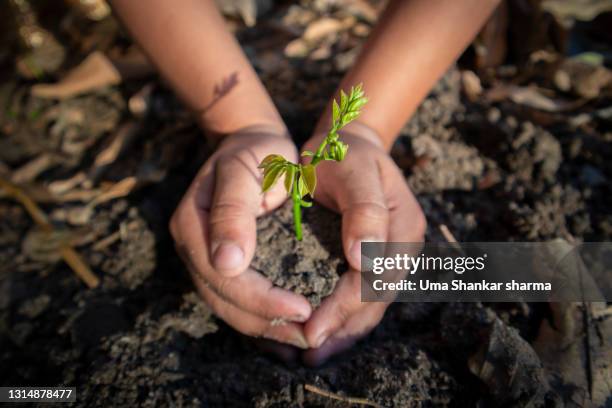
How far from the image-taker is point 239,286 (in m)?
1.32

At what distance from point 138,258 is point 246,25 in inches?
66.1

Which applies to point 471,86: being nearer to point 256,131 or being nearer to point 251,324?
point 256,131

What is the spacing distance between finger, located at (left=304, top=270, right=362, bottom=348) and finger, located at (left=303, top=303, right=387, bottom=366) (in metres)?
0.02

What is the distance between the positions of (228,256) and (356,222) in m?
0.41

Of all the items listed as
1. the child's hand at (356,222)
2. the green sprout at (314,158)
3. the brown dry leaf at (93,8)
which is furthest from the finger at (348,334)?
the brown dry leaf at (93,8)

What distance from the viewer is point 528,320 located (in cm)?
144

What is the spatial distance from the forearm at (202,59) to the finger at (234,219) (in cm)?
39

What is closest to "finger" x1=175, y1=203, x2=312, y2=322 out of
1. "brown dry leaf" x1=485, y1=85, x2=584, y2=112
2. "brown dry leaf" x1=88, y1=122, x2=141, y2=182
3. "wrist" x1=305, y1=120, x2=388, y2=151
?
"wrist" x1=305, y1=120, x2=388, y2=151

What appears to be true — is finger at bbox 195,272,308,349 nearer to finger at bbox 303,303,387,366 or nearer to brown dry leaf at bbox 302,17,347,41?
finger at bbox 303,303,387,366

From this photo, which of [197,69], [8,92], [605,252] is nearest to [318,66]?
[197,69]

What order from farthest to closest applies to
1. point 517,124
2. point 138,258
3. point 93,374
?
point 517,124
point 138,258
point 93,374

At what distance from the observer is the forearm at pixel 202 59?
5.32 ft

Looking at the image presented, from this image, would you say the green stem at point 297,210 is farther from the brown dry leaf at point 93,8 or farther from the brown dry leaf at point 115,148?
the brown dry leaf at point 93,8

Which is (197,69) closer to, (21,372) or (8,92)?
(21,372)
